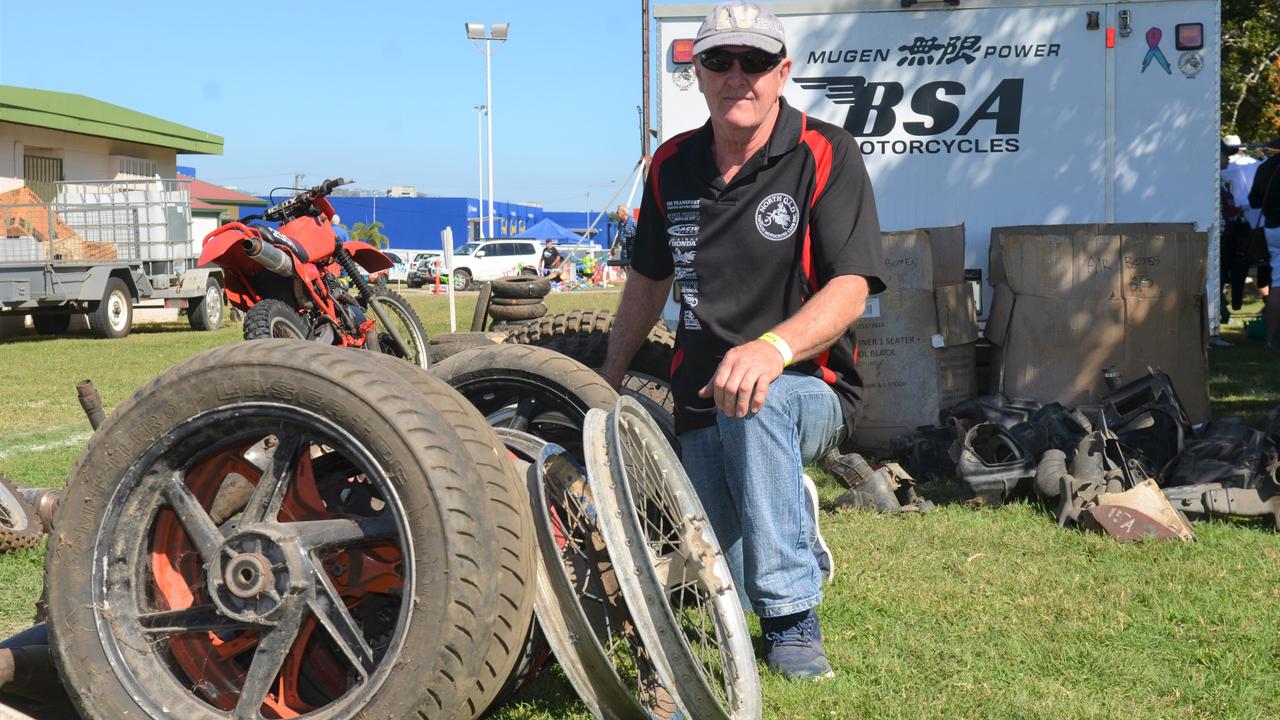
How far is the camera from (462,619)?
2.52 meters

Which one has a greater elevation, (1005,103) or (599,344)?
(1005,103)

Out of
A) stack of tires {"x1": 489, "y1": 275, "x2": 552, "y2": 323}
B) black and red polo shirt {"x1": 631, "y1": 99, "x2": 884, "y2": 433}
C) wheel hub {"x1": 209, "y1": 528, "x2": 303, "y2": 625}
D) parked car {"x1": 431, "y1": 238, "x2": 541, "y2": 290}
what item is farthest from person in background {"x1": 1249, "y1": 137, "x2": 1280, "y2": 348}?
parked car {"x1": 431, "y1": 238, "x2": 541, "y2": 290}

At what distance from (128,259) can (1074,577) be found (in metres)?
18.0

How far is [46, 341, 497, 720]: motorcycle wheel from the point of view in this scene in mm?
2541

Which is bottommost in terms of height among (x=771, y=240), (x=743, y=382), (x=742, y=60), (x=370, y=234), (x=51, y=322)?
(x=51, y=322)

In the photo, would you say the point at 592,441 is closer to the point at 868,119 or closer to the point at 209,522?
the point at 209,522

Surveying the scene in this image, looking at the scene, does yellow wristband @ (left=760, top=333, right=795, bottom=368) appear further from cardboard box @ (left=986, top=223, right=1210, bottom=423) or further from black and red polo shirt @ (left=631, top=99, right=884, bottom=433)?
cardboard box @ (left=986, top=223, right=1210, bottom=423)

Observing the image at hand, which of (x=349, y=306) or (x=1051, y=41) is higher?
(x=1051, y=41)

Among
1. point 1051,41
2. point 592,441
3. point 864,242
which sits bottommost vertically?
point 592,441

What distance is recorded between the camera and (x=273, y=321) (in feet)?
27.0

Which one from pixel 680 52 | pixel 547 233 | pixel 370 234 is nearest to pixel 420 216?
pixel 547 233

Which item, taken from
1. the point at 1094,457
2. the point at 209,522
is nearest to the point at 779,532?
the point at 209,522

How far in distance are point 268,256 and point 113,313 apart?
1119 centimetres

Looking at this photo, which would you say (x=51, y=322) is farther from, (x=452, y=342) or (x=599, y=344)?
(x=599, y=344)
